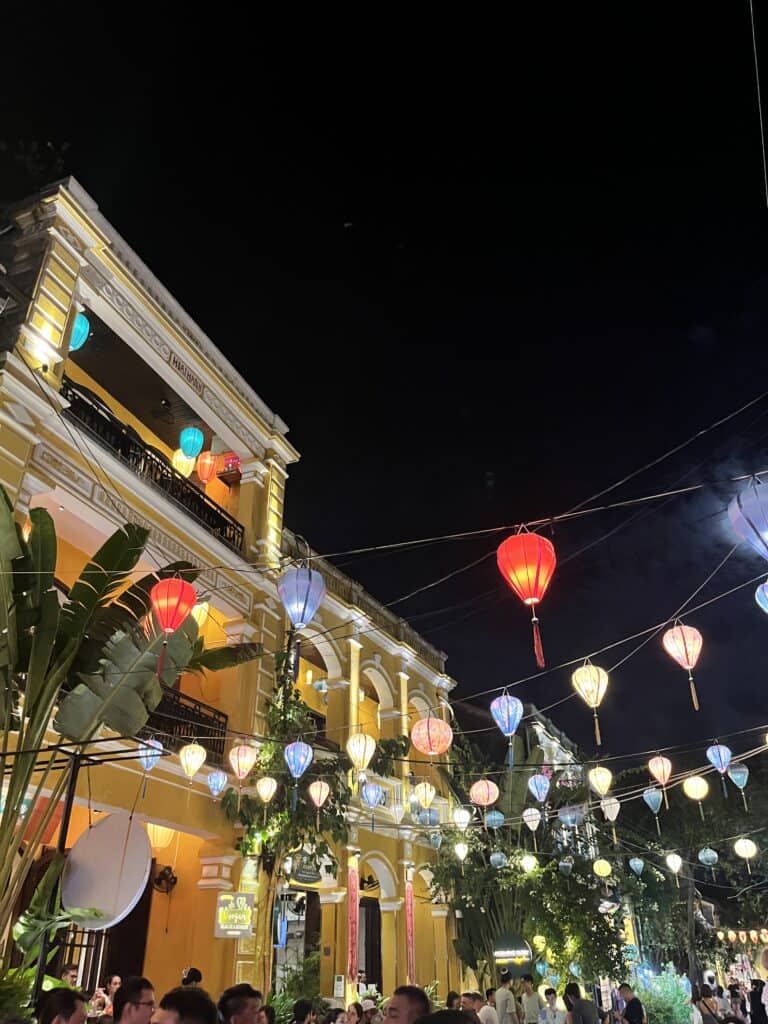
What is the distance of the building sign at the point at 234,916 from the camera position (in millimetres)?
10586

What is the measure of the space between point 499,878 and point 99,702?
39.1ft

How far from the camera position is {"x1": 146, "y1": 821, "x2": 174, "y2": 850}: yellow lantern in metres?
11.6

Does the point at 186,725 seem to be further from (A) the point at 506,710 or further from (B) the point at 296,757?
(A) the point at 506,710

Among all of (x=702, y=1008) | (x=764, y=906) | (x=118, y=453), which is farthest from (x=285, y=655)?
(x=764, y=906)

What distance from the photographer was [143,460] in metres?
11.8

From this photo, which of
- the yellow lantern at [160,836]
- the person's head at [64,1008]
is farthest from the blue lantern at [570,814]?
the person's head at [64,1008]

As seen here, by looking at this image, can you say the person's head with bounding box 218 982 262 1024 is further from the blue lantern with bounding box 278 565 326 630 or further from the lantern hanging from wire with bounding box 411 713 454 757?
the lantern hanging from wire with bounding box 411 713 454 757

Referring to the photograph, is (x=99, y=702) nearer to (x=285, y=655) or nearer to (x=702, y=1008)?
(x=285, y=655)

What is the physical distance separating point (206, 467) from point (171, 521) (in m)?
2.87

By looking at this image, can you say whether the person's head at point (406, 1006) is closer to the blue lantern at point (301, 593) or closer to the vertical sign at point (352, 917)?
the blue lantern at point (301, 593)

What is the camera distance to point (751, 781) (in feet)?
80.7

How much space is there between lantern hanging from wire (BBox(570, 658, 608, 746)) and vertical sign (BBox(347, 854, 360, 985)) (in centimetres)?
790

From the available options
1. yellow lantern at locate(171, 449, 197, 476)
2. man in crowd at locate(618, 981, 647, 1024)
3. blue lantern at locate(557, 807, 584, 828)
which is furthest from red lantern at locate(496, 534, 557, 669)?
blue lantern at locate(557, 807, 584, 828)

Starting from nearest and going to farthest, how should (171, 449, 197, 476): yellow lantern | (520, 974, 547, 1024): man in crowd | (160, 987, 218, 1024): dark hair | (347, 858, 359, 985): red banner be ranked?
(160, 987, 218, 1024): dark hair < (520, 974, 547, 1024): man in crowd < (347, 858, 359, 985): red banner < (171, 449, 197, 476): yellow lantern
